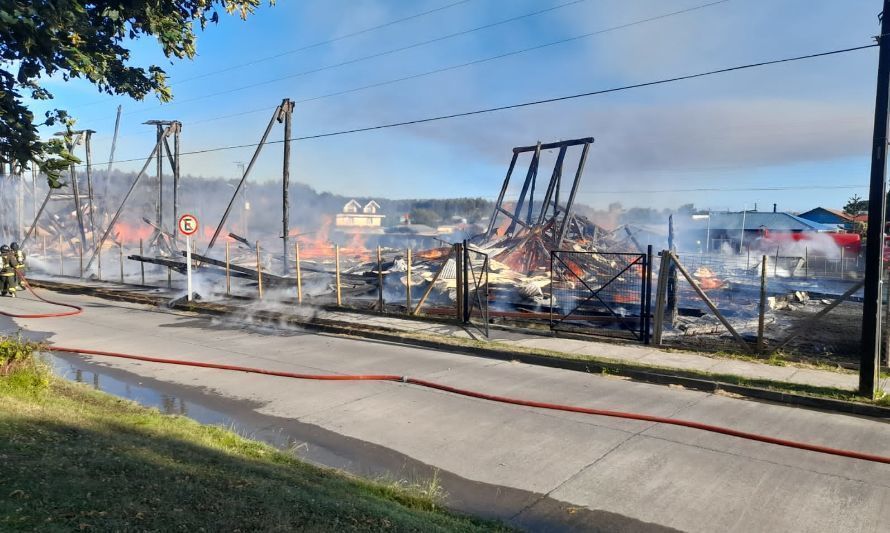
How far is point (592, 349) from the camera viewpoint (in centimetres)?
1084

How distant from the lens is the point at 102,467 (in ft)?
12.0

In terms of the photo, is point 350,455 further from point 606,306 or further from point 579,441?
point 606,306

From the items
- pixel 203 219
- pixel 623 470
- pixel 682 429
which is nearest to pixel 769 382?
pixel 682 429

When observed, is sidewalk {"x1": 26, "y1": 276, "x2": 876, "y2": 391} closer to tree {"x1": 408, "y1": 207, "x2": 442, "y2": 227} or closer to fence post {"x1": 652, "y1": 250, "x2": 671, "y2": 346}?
fence post {"x1": 652, "y1": 250, "x2": 671, "y2": 346}

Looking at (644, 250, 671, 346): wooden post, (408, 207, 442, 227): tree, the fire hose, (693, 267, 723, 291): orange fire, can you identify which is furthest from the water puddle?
(408, 207, 442, 227): tree

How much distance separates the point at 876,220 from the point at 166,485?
8.41 metres

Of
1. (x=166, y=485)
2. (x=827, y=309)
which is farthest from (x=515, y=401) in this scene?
(x=827, y=309)

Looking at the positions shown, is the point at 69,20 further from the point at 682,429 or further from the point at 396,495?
the point at 682,429

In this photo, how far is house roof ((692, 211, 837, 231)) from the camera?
169 ft

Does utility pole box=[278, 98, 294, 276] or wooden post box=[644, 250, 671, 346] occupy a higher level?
utility pole box=[278, 98, 294, 276]

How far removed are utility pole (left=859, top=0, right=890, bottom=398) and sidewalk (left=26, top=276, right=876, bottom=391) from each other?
633mm

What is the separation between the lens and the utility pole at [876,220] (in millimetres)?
7379

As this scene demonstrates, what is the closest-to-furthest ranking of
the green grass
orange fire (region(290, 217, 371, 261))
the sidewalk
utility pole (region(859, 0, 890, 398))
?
the green grass → utility pole (region(859, 0, 890, 398)) → the sidewalk → orange fire (region(290, 217, 371, 261))

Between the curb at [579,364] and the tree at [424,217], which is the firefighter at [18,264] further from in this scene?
the tree at [424,217]
